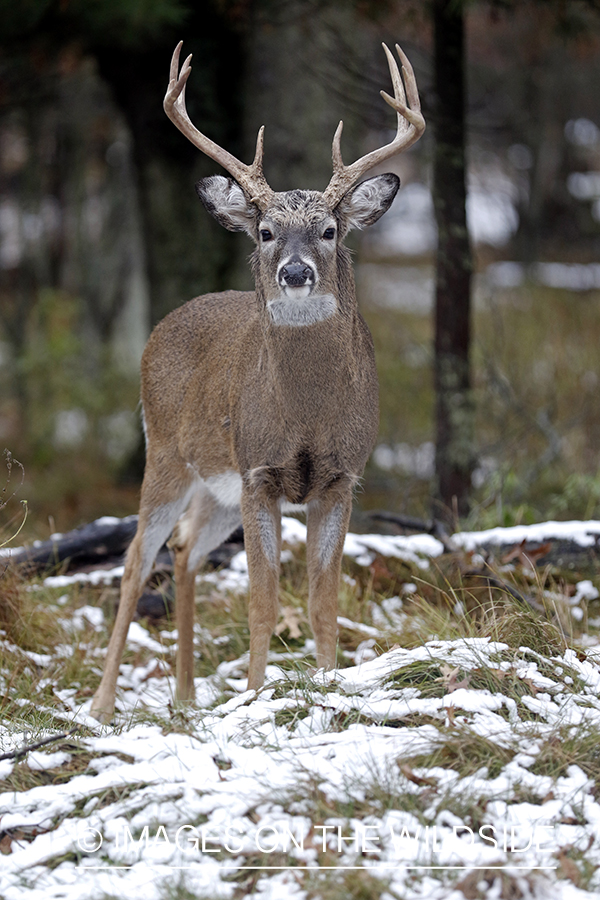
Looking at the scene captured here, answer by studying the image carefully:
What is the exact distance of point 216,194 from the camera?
162 inches

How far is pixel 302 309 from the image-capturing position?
395 cm

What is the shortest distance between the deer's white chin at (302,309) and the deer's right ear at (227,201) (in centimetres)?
41

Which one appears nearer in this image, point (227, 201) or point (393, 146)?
point (393, 146)

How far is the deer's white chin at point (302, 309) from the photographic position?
12.9ft

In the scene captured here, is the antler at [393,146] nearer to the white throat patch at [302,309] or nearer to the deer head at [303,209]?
the deer head at [303,209]

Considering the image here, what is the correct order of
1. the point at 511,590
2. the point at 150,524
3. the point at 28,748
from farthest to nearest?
the point at 150,524, the point at 511,590, the point at 28,748

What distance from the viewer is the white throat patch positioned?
12.9 feet

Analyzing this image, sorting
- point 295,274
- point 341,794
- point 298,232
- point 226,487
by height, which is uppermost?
point 298,232

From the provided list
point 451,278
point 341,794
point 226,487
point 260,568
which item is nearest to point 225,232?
point 451,278

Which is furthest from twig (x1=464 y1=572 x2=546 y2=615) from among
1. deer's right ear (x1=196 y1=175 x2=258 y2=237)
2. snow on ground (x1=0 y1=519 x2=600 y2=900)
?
deer's right ear (x1=196 y1=175 x2=258 y2=237)

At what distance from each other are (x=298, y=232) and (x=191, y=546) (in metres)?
1.86

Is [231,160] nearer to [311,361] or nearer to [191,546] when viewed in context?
[311,361]

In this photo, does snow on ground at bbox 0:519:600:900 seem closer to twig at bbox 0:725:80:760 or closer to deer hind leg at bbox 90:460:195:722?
twig at bbox 0:725:80:760

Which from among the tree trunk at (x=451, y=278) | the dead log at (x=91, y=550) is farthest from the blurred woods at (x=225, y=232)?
the dead log at (x=91, y=550)
